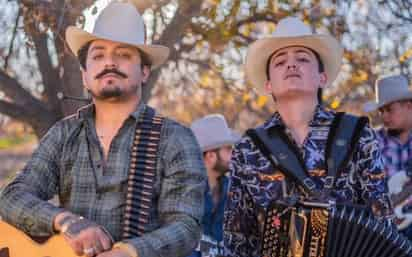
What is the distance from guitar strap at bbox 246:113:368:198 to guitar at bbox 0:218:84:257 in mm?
1019

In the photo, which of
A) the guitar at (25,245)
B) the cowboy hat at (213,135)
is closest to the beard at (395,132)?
the cowboy hat at (213,135)

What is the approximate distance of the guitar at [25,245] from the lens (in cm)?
353

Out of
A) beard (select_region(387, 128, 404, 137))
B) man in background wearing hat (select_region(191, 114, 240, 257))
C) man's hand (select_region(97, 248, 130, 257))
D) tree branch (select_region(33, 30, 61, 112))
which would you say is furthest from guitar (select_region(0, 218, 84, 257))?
beard (select_region(387, 128, 404, 137))

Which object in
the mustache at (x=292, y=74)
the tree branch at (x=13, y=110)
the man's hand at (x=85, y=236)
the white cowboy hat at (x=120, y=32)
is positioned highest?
the white cowboy hat at (x=120, y=32)

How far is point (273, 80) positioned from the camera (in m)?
3.96

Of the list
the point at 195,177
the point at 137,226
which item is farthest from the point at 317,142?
the point at 137,226

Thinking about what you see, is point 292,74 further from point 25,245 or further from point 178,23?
point 178,23

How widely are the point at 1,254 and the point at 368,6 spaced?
4.77 meters

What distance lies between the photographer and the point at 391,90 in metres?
→ 7.02

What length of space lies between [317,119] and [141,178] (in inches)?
35.0

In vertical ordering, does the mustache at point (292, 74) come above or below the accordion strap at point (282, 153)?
above

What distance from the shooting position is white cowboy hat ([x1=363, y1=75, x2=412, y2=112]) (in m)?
6.91

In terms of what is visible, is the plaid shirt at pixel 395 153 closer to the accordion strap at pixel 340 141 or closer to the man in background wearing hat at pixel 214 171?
the man in background wearing hat at pixel 214 171

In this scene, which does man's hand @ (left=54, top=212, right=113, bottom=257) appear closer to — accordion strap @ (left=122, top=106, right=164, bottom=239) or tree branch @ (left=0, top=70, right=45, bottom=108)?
accordion strap @ (left=122, top=106, right=164, bottom=239)
